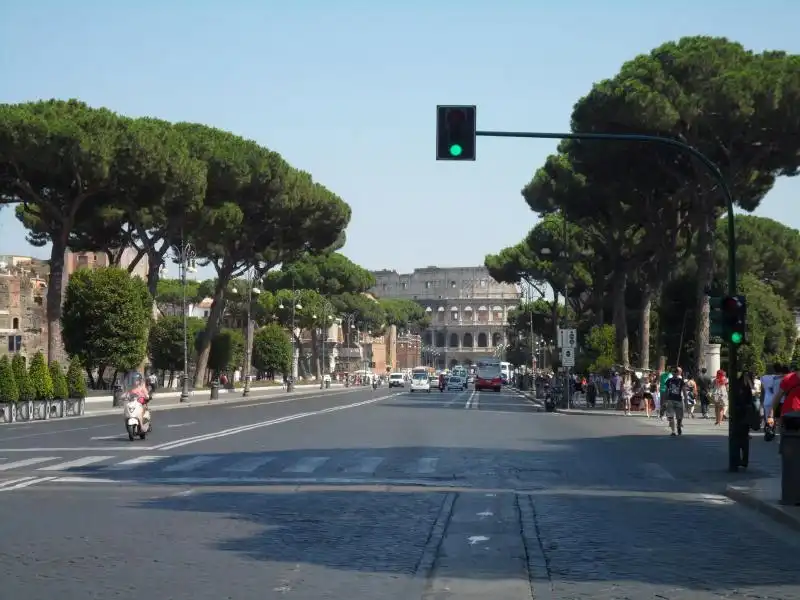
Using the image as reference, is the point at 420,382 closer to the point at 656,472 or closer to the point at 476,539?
the point at 656,472

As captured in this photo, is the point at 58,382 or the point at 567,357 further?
the point at 567,357

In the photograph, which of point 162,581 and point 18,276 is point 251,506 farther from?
point 18,276

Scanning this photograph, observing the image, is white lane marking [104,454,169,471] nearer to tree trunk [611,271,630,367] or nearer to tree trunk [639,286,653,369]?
tree trunk [639,286,653,369]

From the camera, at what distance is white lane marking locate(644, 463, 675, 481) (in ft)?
64.1

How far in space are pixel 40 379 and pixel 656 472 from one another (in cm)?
2684

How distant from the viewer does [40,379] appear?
41812 millimetres

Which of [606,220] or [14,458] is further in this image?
[606,220]

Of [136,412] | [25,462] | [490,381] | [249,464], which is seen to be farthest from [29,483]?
[490,381]

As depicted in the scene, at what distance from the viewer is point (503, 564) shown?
33.1ft

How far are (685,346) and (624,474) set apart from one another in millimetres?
48310

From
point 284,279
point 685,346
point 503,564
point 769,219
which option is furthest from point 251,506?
point 284,279

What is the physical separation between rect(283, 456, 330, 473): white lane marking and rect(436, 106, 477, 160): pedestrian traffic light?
5414 millimetres

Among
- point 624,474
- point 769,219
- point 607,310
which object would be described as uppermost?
point 769,219

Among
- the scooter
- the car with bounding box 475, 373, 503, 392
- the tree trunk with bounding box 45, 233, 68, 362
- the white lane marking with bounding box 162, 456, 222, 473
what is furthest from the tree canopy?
the car with bounding box 475, 373, 503, 392
